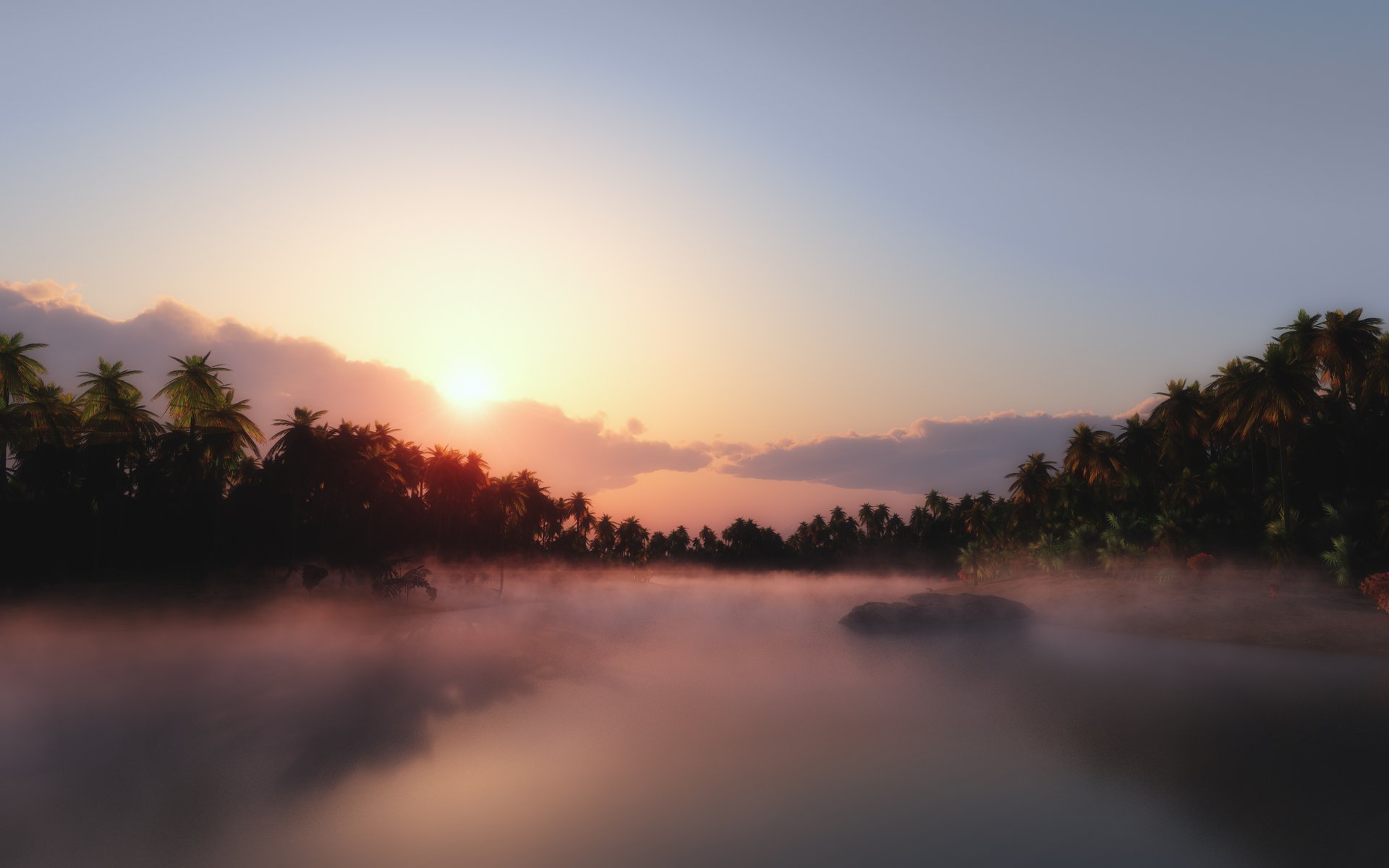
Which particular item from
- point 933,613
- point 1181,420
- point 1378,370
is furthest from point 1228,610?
point 1181,420

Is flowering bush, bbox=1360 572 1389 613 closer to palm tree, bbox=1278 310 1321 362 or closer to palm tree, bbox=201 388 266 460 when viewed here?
palm tree, bbox=1278 310 1321 362

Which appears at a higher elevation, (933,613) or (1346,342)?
(1346,342)

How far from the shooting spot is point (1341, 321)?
173ft

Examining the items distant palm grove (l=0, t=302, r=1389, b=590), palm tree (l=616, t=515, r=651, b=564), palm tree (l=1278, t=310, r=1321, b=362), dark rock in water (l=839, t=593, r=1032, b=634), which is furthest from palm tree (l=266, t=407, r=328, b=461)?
palm tree (l=616, t=515, r=651, b=564)

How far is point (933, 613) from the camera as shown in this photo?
5631 cm

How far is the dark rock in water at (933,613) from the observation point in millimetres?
55219

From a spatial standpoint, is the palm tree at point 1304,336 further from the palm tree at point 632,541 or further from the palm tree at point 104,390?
the palm tree at point 632,541

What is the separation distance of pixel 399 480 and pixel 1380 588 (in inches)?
3244

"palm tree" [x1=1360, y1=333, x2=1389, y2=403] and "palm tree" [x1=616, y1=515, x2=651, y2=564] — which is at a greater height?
"palm tree" [x1=1360, y1=333, x2=1389, y2=403]

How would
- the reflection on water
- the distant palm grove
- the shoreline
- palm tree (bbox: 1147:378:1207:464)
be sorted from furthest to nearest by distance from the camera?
palm tree (bbox: 1147:378:1207:464) → the distant palm grove → the shoreline → the reflection on water

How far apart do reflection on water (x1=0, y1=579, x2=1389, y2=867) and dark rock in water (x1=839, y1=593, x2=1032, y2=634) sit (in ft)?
45.8

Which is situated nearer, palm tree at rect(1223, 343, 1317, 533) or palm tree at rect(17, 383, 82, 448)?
palm tree at rect(1223, 343, 1317, 533)

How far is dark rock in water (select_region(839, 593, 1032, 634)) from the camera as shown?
55.2 m

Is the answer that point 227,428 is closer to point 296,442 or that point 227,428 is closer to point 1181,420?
point 296,442
